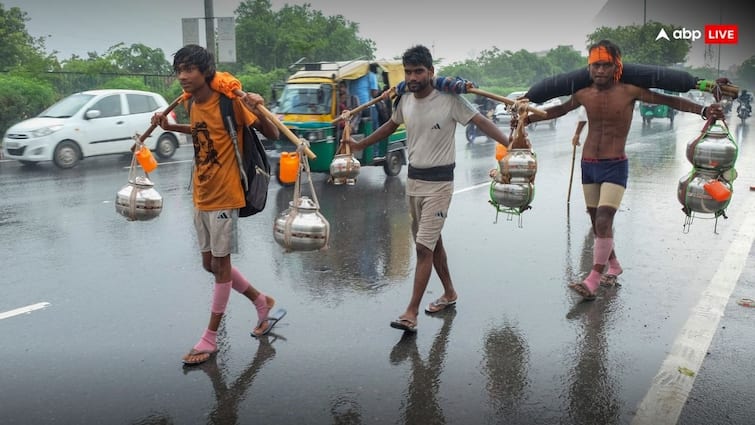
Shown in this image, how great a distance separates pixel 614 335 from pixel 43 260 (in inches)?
212

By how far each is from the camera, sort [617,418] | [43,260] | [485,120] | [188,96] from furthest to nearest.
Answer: [43,260]
[485,120]
[188,96]
[617,418]

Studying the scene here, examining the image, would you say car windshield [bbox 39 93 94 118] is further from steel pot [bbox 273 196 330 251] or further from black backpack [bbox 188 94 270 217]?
steel pot [bbox 273 196 330 251]

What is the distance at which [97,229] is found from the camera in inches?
339

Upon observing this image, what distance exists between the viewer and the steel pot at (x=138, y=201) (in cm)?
514

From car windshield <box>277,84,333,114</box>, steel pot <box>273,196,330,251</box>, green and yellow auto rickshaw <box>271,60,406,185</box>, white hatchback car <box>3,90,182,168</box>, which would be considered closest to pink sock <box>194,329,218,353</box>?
steel pot <box>273,196,330,251</box>

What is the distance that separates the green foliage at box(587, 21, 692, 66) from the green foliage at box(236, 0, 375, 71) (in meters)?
28.2

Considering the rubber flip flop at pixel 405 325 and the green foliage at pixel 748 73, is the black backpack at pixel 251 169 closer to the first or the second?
the rubber flip flop at pixel 405 325

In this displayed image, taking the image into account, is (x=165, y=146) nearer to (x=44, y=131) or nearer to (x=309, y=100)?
(x=44, y=131)

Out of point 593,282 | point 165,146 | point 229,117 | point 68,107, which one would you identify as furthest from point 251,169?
point 165,146

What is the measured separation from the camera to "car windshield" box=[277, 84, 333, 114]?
1255cm

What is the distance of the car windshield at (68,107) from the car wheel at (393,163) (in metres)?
6.72

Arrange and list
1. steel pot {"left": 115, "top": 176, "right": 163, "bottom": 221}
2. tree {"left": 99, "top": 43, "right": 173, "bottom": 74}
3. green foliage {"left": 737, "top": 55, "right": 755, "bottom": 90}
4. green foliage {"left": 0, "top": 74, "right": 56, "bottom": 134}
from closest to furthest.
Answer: steel pot {"left": 115, "top": 176, "right": 163, "bottom": 221}
green foliage {"left": 0, "top": 74, "right": 56, "bottom": 134}
tree {"left": 99, "top": 43, "right": 173, "bottom": 74}
green foliage {"left": 737, "top": 55, "right": 755, "bottom": 90}

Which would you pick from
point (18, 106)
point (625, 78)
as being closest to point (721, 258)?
point (625, 78)

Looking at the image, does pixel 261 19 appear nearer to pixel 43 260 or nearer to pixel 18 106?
pixel 18 106
